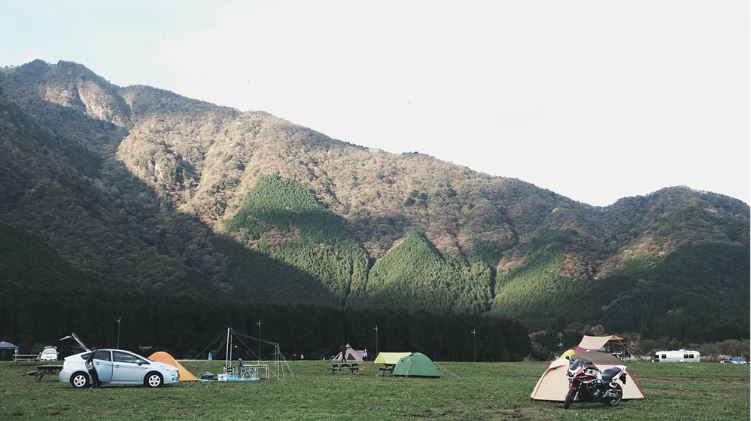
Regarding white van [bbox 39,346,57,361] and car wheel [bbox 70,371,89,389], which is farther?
white van [bbox 39,346,57,361]

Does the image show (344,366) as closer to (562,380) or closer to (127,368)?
(127,368)

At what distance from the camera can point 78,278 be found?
17350 centimetres

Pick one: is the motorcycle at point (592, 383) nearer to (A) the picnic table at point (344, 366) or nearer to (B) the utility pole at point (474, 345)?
(A) the picnic table at point (344, 366)

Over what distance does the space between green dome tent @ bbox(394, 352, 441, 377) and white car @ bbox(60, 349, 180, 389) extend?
70.4ft

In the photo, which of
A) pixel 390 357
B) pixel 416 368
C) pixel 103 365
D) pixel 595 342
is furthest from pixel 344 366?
pixel 595 342

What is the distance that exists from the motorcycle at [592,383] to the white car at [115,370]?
19.7m

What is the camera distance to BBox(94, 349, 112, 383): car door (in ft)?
116

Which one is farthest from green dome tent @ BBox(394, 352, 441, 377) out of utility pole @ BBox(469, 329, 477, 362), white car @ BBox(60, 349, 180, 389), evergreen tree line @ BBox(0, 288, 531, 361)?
utility pole @ BBox(469, 329, 477, 362)

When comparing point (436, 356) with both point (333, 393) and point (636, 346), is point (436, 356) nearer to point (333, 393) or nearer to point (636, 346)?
point (636, 346)

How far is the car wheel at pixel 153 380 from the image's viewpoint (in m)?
36.8

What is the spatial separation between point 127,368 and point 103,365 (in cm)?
114

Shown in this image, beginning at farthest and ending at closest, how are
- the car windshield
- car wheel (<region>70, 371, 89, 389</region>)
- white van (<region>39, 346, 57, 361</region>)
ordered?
white van (<region>39, 346, 57, 361</region>), the car windshield, car wheel (<region>70, 371, 89, 389</region>)

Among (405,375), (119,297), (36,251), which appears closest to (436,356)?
(119,297)

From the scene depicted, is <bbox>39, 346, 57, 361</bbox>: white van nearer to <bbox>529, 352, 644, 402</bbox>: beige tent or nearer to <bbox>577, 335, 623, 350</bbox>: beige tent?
<bbox>529, 352, 644, 402</bbox>: beige tent
